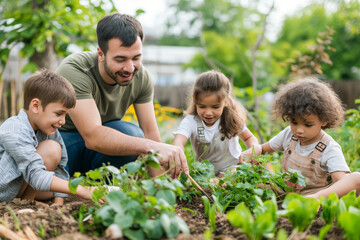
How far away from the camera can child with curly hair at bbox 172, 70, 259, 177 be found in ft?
8.41

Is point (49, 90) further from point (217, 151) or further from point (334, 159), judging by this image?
point (334, 159)

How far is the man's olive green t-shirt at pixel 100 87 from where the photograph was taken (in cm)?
251

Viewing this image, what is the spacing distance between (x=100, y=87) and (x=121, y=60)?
419 mm

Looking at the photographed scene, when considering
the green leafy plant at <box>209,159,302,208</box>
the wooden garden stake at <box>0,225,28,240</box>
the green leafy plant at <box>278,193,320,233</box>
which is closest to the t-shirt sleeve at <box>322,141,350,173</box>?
the green leafy plant at <box>209,159,302,208</box>

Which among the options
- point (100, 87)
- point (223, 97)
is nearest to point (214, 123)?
point (223, 97)

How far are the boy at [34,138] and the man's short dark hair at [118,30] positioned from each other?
20.9 inches

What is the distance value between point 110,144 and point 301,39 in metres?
24.3

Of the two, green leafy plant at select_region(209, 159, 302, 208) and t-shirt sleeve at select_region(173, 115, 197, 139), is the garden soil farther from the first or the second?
t-shirt sleeve at select_region(173, 115, 197, 139)

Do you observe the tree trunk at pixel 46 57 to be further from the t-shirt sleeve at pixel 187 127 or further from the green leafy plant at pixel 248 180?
the green leafy plant at pixel 248 180

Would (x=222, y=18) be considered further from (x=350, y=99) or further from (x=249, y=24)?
(x=350, y=99)

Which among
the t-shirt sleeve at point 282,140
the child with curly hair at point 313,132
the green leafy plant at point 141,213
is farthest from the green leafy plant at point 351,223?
the t-shirt sleeve at point 282,140

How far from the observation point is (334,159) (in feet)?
6.53

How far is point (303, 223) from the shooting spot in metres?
1.31

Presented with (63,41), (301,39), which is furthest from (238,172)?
(301,39)
